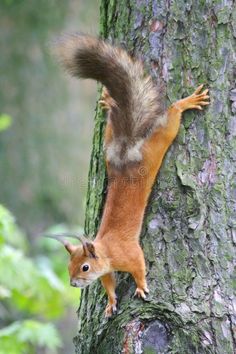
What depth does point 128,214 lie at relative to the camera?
2.64 meters

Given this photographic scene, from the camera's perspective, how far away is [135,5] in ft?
8.91

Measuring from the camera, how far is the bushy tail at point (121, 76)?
8.55ft

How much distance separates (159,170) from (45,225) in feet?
11.9

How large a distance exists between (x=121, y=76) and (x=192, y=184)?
0.44 m

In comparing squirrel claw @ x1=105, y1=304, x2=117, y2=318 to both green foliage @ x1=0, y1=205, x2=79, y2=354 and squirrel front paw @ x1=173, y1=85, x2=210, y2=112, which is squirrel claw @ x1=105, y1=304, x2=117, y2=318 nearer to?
squirrel front paw @ x1=173, y1=85, x2=210, y2=112

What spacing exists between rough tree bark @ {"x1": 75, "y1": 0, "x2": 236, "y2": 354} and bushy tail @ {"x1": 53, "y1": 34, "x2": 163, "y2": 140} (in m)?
0.07

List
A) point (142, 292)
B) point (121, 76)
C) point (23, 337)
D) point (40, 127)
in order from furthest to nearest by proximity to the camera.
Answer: point (40, 127), point (23, 337), point (121, 76), point (142, 292)

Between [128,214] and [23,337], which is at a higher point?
[128,214]

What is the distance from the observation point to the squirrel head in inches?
104

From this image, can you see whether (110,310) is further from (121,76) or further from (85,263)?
(121,76)

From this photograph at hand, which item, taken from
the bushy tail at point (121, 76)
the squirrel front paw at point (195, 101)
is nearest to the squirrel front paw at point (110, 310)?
the bushy tail at point (121, 76)

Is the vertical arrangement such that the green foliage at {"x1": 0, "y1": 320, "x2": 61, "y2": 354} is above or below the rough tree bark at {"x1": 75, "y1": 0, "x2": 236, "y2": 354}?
below

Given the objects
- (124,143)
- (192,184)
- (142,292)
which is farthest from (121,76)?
(142,292)

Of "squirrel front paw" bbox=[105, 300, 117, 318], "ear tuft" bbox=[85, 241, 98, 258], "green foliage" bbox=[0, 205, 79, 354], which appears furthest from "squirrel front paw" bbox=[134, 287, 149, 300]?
"green foliage" bbox=[0, 205, 79, 354]
